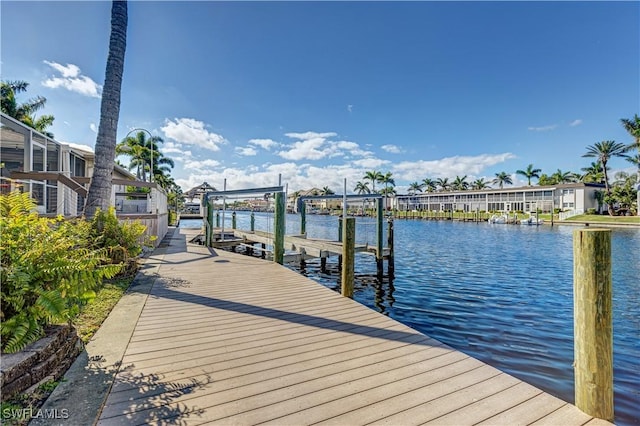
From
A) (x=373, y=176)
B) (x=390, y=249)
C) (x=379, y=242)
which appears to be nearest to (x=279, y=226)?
(x=379, y=242)

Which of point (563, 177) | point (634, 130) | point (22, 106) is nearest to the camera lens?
point (22, 106)

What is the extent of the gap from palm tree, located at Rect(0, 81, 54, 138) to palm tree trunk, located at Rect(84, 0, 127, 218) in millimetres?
20207

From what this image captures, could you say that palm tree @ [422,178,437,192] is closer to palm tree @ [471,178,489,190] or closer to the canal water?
palm tree @ [471,178,489,190]

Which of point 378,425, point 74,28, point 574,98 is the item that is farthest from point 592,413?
point 574,98

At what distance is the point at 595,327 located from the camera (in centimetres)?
240

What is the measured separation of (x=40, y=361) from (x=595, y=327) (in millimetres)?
4600

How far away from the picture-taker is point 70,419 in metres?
2.03

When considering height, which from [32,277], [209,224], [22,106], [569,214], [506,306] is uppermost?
[22,106]

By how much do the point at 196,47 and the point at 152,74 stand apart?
2.19 meters

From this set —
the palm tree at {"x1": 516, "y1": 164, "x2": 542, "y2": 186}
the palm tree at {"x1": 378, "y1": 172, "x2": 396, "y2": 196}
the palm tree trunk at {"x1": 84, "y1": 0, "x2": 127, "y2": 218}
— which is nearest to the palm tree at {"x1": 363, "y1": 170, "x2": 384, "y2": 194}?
the palm tree at {"x1": 378, "y1": 172, "x2": 396, "y2": 196}

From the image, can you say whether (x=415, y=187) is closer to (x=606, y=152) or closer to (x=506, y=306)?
(x=606, y=152)

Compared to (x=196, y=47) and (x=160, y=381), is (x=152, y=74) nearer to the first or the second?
(x=196, y=47)

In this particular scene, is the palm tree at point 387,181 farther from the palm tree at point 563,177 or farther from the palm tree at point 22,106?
the palm tree at point 22,106

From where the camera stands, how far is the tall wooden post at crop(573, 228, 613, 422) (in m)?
2.36
